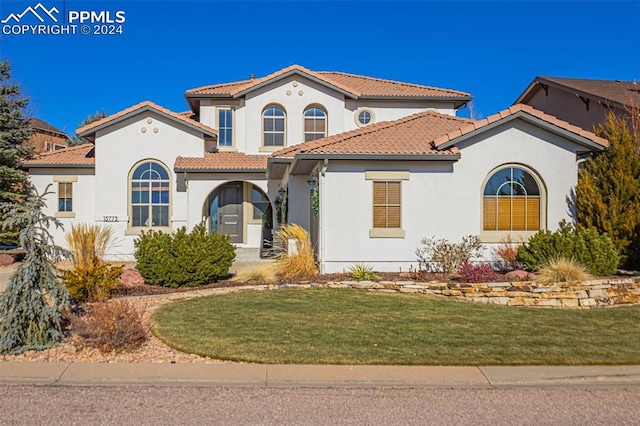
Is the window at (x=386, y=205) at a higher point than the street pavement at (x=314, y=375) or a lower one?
higher

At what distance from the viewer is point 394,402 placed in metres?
5.68

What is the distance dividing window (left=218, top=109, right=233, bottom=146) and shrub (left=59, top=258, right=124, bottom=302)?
1119 centimetres

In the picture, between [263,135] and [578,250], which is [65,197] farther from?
[578,250]

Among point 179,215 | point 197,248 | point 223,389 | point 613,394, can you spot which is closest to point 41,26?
point 179,215

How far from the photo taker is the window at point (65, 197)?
66.9ft

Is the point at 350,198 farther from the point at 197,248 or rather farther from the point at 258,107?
the point at 258,107

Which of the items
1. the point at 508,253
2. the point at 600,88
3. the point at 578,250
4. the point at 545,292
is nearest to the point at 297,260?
the point at 508,253

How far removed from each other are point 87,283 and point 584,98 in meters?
19.6

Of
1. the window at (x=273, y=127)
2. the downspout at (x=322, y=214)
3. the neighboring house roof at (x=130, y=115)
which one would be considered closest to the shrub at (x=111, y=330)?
the downspout at (x=322, y=214)

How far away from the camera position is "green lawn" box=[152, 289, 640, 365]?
284 inches

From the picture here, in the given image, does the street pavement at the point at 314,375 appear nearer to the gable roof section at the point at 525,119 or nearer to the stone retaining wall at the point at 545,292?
the stone retaining wall at the point at 545,292

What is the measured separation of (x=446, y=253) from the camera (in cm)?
1349

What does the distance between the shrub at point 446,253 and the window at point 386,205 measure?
914 millimetres

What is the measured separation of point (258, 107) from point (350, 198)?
841 centimetres
